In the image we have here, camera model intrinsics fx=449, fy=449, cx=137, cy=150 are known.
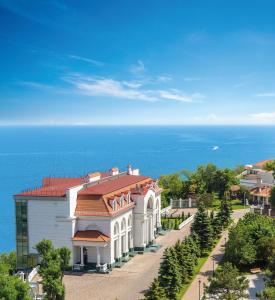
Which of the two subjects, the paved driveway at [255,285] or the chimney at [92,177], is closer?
the paved driveway at [255,285]

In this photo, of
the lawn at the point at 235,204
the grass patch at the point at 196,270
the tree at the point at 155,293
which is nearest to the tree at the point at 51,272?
the tree at the point at 155,293

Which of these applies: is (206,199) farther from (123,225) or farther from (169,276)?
→ (169,276)

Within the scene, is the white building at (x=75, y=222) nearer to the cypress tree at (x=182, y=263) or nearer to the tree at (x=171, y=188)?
the cypress tree at (x=182, y=263)

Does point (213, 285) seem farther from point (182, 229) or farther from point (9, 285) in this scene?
point (182, 229)

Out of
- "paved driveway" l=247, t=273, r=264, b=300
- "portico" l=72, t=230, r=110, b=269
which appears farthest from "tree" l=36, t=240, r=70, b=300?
"paved driveway" l=247, t=273, r=264, b=300

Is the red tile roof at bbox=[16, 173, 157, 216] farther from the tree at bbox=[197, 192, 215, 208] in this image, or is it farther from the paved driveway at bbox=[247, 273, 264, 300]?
the tree at bbox=[197, 192, 215, 208]

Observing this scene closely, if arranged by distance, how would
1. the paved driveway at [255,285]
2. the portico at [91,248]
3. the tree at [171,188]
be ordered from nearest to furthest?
the paved driveway at [255,285] < the portico at [91,248] < the tree at [171,188]

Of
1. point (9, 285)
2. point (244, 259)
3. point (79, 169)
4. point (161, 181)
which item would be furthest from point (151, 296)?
point (79, 169)
